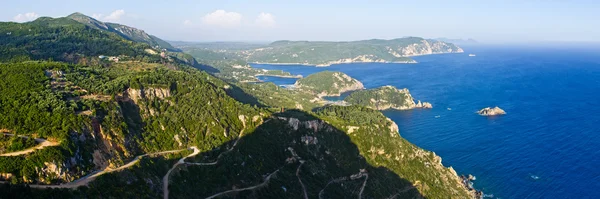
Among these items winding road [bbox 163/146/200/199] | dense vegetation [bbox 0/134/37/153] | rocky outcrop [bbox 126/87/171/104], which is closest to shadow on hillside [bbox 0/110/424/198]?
winding road [bbox 163/146/200/199]

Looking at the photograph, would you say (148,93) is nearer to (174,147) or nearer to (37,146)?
(174,147)

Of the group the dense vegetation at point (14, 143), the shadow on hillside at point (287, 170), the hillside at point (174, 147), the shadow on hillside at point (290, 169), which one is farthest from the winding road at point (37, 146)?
the shadow on hillside at point (290, 169)

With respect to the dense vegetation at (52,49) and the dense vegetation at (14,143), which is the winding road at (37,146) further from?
the dense vegetation at (52,49)

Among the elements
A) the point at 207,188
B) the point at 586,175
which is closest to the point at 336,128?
the point at 207,188

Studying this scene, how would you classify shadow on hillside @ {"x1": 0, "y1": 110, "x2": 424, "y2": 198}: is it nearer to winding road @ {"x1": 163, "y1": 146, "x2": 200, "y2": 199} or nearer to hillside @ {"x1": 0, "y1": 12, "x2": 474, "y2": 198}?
hillside @ {"x1": 0, "y1": 12, "x2": 474, "y2": 198}

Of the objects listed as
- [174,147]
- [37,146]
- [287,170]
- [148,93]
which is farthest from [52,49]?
[287,170]

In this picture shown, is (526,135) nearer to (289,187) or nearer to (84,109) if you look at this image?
(289,187)
